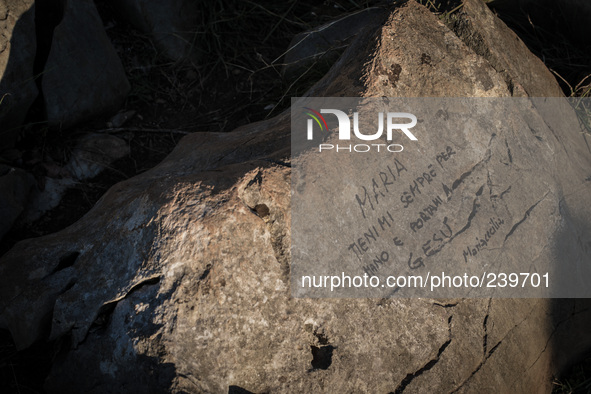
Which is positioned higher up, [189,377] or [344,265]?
[344,265]

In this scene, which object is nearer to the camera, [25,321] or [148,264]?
[148,264]

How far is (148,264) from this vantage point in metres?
1.61

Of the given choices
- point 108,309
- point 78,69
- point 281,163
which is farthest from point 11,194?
point 281,163

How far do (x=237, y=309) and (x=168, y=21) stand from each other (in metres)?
2.58

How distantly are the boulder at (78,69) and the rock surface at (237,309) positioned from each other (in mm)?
1154

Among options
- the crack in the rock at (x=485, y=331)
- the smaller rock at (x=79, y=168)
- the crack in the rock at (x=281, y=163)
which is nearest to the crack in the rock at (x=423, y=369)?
the crack in the rock at (x=485, y=331)

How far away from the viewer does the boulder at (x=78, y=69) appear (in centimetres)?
280

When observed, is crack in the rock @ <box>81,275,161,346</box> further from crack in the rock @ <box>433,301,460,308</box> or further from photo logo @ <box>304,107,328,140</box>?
crack in the rock @ <box>433,301,460,308</box>

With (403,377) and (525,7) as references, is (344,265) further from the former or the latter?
(525,7)

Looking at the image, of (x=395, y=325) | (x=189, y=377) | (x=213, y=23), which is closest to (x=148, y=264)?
(x=189, y=377)

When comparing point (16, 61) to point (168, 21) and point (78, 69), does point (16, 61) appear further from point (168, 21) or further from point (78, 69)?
point (168, 21)

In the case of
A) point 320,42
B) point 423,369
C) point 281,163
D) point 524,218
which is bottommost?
point 423,369

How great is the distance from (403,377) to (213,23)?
2774 mm

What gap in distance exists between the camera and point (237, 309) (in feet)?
5.08
